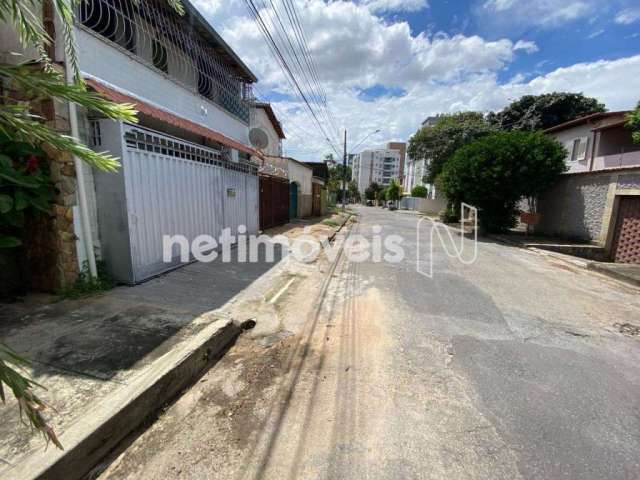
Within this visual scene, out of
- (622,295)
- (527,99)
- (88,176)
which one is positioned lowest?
(622,295)

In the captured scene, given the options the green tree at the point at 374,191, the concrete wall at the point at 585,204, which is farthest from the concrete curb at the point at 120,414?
the green tree at the point at 374,191

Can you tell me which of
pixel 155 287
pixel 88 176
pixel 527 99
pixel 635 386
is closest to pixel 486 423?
pixel 635 386

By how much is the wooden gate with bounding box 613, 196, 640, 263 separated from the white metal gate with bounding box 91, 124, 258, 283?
458 inches

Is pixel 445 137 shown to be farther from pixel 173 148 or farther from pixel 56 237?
pixel 56 237

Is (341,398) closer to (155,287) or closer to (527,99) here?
(155,287)

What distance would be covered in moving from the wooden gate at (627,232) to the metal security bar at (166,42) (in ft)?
41.1

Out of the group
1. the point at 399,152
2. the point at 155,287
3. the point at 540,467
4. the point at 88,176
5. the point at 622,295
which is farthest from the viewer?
the point at 399,152

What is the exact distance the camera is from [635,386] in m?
2.83

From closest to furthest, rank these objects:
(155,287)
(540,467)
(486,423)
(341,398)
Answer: (540,467), (486,423), (341,398), (155,287)

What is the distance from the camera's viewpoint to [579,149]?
1727cm

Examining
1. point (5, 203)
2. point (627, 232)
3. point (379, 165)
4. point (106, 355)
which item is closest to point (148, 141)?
point (5, 203)

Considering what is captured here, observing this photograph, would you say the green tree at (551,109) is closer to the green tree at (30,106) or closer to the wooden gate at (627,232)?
the wooden gate at (627,232)

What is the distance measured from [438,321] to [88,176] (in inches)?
221

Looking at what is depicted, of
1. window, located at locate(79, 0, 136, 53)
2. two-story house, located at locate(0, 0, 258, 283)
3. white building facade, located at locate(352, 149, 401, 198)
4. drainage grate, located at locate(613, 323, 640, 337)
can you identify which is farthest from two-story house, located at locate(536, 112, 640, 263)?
white building facade, located at locate(352, 149, 401, 198)
